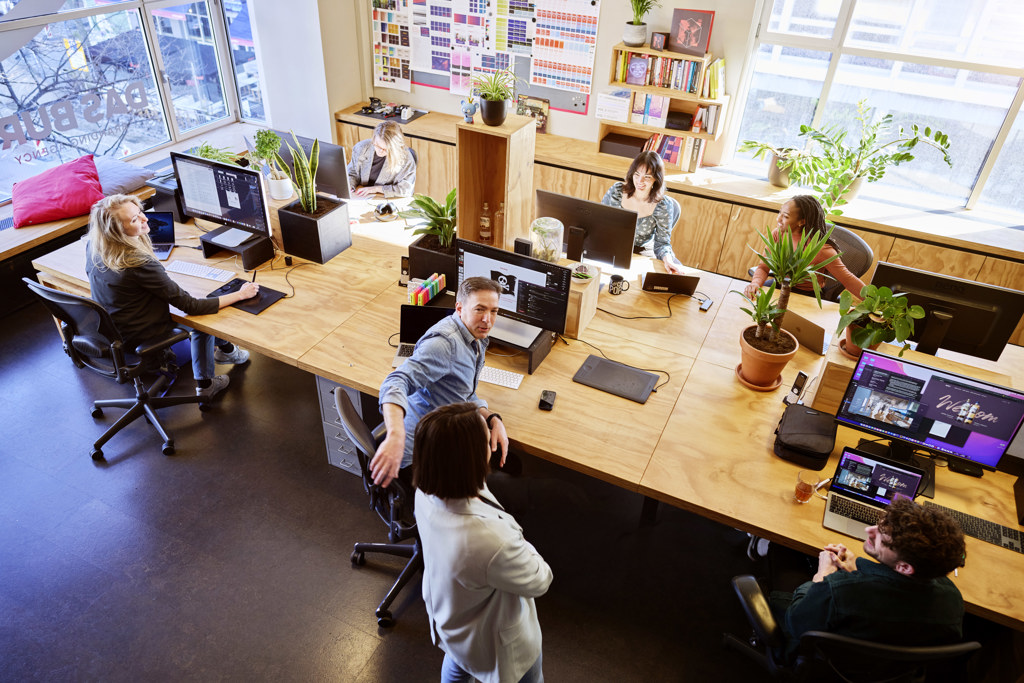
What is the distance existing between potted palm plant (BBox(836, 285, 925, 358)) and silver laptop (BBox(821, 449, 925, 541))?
0.47 meters

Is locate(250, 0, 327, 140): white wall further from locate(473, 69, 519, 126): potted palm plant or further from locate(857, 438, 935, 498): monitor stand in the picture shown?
locate(857, 438, 935, 498): monitor stand

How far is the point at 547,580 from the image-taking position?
1.91m

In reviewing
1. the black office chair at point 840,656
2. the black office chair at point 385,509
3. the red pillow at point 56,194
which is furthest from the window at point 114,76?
the black office chair at point 840,656

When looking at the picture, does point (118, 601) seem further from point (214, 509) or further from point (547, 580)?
point (547, 580)

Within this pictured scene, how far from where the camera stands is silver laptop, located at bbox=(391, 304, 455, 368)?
3.04m

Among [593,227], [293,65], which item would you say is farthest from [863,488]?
[293,65]

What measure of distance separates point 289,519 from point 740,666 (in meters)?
2.18

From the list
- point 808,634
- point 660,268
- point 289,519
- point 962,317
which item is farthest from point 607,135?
point 808,634

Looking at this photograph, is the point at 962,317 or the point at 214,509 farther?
the point at 214,509

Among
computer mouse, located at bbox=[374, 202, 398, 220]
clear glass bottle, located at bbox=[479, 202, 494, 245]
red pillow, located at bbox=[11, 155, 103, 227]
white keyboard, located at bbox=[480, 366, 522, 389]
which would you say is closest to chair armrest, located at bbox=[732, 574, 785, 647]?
white keyboard, located at bbox=[480, 366, 522, 389]

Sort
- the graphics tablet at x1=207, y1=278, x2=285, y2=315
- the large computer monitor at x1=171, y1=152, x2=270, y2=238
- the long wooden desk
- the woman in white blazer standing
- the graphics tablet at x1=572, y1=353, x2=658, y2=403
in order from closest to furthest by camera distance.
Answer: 1. the woman in white blazer standing
2. the long wooden desk
3. the graphics tablet at x1=572, y1=353, x2=658, y2=403
4. the graphics tablet at x1=207, y1=278, x2=285, y2=315
5. the large computer monitor at x1=171, y1=152, x2=270, y2=238

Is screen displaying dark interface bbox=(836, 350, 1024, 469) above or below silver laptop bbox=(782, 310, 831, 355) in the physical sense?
above

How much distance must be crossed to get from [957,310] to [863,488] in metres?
1.00

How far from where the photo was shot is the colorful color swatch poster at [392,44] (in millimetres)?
5871
